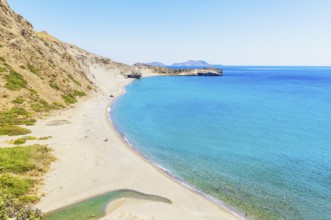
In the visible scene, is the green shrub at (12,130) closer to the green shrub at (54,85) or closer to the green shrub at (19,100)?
the green shrub at (19,100)

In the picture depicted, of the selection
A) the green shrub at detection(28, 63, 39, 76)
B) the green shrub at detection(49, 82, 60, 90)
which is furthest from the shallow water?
the green shrub at detection(28, 63, 39, 76)

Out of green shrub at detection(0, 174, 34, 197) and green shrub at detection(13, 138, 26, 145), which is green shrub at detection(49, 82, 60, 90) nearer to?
green shrub at detection(13, 138, 26, 145)

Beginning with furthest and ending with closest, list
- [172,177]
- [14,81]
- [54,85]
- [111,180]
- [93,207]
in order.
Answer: [54,85] → [14,81] → [172,177] → [111,180] → [93,207]

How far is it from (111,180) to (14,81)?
44.6 meters

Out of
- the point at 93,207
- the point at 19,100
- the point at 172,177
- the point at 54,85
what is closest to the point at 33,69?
the point at 54,85

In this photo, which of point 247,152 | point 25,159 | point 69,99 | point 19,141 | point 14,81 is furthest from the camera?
point 69,99

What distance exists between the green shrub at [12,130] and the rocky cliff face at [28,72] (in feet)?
37.0

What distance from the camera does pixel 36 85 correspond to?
66688 mm

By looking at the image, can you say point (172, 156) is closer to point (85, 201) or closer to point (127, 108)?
point (85, 201)

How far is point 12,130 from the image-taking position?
4194 centimetres

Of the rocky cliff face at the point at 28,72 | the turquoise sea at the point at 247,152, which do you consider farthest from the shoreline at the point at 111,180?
the rocky cliff face at the point at 28,72

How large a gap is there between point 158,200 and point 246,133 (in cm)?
2939

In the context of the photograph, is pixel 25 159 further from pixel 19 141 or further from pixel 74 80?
pixel 74 80

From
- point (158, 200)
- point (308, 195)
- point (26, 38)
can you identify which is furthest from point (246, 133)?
point (26, 38)
